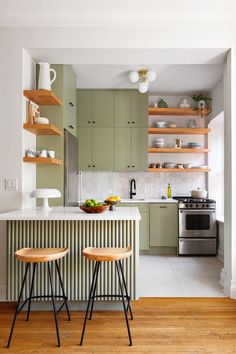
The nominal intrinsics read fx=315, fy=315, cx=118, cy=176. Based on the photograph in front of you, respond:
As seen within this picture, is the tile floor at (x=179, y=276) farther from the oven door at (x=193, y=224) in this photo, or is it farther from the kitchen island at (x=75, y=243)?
the kitchen island at (x=75, y=243)

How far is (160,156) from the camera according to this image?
5.69 meters

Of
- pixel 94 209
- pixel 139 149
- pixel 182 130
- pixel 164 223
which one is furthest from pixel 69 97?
pixel 164 223

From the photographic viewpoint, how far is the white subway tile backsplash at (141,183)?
5660mm

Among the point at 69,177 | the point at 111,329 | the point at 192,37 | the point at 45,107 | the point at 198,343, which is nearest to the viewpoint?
the point at 198,343

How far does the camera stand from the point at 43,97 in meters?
3.37

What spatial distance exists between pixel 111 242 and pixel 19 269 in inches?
34.6

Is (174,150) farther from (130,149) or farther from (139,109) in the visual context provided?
(139,109)

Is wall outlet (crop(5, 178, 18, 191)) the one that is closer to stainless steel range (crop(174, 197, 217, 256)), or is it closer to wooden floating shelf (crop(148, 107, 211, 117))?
stainless steel range (crop(174, 197, 217, 256))

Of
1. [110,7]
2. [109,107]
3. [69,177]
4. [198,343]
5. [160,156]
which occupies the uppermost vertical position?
[110,7]

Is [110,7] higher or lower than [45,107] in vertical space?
higher

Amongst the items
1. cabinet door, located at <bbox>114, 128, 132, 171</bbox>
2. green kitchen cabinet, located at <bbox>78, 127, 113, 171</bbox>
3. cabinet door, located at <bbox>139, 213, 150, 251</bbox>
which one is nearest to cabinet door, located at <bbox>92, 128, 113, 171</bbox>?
green kitchen cabinet, located at <bbox>78, 127, 113, 171</bbox>

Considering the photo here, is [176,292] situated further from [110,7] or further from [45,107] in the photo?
[110,7]

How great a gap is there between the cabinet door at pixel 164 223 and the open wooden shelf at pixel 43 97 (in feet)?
7.80

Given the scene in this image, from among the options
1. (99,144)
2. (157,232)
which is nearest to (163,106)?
(99,144)
